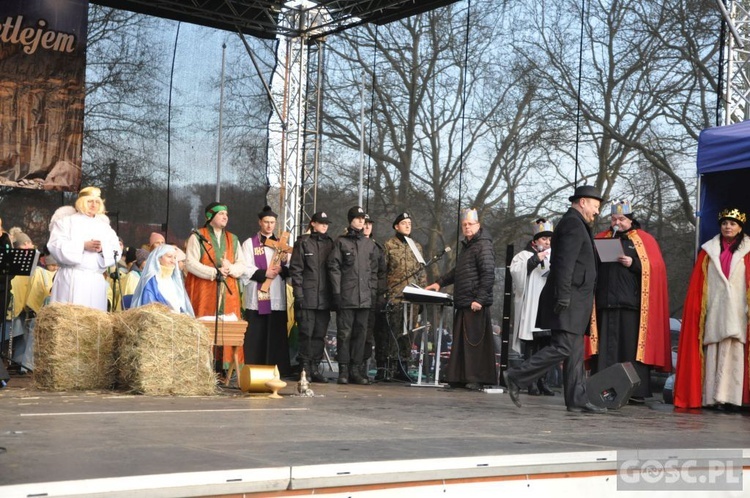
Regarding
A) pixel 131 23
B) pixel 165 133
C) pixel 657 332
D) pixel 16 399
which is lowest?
pixel 16 399

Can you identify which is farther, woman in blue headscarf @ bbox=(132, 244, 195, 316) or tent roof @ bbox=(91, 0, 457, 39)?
tent roof @ bbox=(91, 0, 457, 39)

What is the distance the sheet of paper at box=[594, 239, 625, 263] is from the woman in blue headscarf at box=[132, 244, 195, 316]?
13.5ft

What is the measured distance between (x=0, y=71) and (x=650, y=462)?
466 inches

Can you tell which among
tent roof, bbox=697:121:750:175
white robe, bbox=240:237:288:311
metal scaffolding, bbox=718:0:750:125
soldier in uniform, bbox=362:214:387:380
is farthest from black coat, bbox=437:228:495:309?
metal scaffolding, bbox=718:0:750:125

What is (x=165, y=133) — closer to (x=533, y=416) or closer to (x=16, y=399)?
(x=16, y=399)

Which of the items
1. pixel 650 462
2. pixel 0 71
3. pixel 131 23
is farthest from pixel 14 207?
pixel 650 462

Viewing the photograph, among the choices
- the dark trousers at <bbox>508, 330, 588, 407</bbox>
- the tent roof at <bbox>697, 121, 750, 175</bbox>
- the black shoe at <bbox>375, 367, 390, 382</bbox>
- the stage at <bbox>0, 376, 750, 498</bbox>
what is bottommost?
the black shoe at <bbox>375, 367, 390, 382</bbox>

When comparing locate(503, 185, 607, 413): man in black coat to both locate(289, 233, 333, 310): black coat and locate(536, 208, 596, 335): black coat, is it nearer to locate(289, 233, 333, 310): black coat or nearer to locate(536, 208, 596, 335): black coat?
locate(536, 208, 596, 335): black coat

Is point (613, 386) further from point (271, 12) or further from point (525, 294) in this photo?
point (271, 12)

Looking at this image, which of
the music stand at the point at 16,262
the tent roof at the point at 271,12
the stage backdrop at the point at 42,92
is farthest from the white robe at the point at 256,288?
the tent roof at the point at 271,12

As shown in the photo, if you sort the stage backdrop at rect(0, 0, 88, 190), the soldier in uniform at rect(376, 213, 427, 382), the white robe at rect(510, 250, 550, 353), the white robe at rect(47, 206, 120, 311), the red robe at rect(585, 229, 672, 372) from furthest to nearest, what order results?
1. the stage backdrop at rect(0, 0, 88, 190)
2. the soldier in uniform at rect(376, 213, 427, 382)
3. the white robe at rect(510, 250, 550, 353)
4. the red robe at rect(585, 229, 672, 372)
5. the white robe at rect(47, 206, 120, 311)

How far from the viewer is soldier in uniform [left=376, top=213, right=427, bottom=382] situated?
486 inches

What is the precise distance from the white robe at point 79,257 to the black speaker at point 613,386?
4.71m

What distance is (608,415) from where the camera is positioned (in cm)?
830
